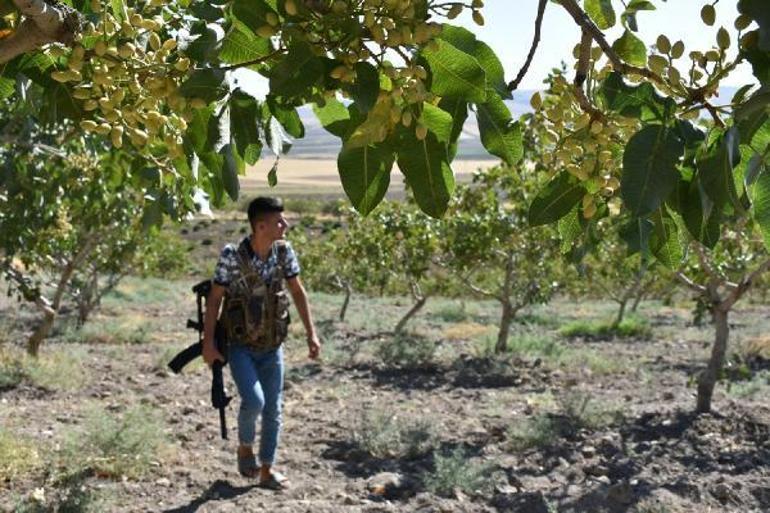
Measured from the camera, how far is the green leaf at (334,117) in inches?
57.1

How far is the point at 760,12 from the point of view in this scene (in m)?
1.00

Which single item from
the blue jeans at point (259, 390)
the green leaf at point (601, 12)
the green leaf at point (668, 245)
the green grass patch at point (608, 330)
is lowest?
the green grass patch at point (608, 330)

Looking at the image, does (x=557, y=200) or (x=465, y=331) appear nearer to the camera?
(x=557, y=200)

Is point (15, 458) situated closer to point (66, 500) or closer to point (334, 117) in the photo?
point (66, 500)

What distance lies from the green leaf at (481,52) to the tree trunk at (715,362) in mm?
5772

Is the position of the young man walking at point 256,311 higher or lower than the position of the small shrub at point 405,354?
higher

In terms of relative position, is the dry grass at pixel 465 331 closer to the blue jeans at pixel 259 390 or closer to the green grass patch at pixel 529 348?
the green grass patch at pixel 529 348

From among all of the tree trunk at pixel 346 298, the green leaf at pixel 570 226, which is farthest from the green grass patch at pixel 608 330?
the green leaf at pixel 570 226

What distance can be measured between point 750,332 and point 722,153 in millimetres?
14771

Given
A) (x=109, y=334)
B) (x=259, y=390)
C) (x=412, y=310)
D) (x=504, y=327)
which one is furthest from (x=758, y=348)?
(x=259, y=390)

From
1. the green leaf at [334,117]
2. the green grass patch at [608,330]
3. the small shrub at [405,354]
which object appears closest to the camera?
the green leaf at [334,117]

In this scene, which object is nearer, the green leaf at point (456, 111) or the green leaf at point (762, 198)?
the green leaf at point (762, 198)

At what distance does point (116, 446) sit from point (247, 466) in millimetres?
914

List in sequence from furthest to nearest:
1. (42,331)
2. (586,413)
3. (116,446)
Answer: (42,331) → (586,413) → (116,446)
